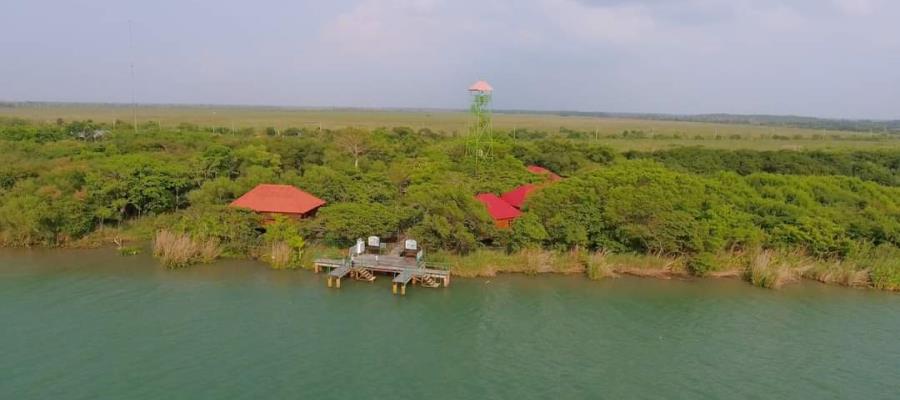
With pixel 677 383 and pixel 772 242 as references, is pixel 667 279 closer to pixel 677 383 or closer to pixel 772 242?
pixel 772 242

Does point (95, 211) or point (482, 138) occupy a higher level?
point (482, 138)

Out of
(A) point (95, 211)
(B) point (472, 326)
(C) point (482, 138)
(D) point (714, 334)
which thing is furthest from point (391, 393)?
(C) point (482, 138)

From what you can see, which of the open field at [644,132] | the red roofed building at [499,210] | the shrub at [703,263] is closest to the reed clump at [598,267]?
the shrub at [703,263]

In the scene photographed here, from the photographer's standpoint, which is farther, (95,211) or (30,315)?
(95,211)

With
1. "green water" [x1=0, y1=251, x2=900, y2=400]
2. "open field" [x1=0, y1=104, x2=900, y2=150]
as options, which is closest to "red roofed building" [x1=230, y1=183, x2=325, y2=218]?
"green water" [x1=0, y1=251, x2=900, y2=400]

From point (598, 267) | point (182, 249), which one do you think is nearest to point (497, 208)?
point (598, 267)

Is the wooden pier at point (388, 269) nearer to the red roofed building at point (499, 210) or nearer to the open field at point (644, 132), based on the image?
the red roofed building at point (499, 210)

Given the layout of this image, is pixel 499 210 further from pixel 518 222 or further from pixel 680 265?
pixel 680 265
